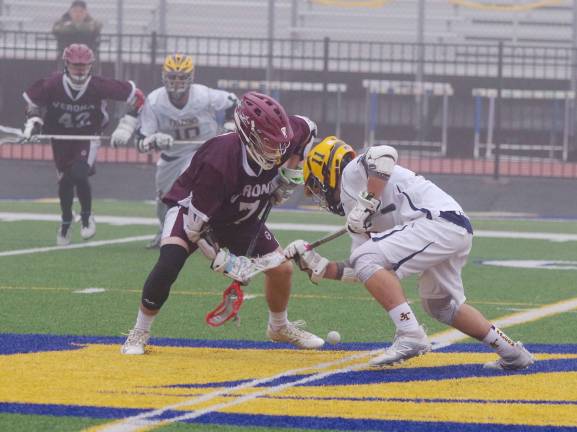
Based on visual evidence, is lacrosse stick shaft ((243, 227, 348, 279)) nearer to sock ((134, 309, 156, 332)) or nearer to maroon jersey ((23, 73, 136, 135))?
sock ((134, 309, 156, 332))

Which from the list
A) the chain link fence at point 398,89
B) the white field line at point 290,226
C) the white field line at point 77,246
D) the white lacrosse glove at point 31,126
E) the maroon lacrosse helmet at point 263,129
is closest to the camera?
the maroon lacrosse helmet at point 263,129

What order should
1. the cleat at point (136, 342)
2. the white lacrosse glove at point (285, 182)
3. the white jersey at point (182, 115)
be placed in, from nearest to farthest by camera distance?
1. the cleat at point (136, 342)
2. the white lacrosse glove at point (285, 182)
3. the white jersey at point (182, 115)

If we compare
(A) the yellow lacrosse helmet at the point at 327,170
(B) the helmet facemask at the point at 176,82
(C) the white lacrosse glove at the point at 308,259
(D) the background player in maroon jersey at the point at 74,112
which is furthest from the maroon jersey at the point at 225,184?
(D) the background player in maroon jersey at the point at 74,112

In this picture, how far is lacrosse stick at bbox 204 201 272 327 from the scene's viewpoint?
7.39 meters

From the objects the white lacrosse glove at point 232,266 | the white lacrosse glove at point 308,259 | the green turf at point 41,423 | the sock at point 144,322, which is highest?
the white lacrosse glove at point 308,259

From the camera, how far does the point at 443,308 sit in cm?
707

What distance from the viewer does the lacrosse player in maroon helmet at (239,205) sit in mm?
7246

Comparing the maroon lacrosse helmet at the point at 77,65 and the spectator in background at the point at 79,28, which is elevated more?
the spectator in background at the point at 79,28

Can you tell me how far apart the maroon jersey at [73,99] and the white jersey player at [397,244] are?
7138 millimetres

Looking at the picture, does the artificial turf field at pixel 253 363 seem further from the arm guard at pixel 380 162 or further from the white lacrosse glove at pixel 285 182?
the arm guard at pixel 380 162

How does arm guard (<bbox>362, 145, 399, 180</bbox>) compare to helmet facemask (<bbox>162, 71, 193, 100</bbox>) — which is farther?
helmet facemask (<bbox>162, 71, 193, 100</bbox>)

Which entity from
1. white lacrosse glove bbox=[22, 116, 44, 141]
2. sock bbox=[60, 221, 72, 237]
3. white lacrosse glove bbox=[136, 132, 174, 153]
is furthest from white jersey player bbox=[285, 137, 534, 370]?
white lacrosse glove bbox=[22, 116, 44, 141]

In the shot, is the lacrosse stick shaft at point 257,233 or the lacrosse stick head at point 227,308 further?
the lacrosse stick shaft at point 257,233

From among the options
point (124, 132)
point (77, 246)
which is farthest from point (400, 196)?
point (77, 246)
